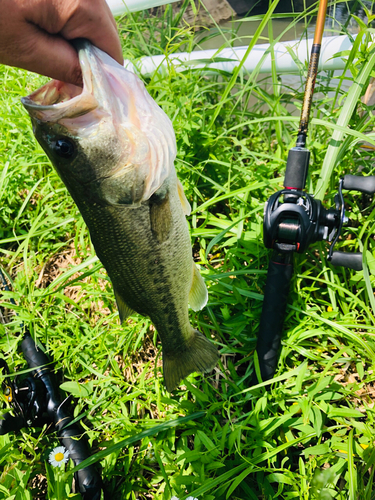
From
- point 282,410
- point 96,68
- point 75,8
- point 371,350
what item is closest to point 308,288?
point 371,350

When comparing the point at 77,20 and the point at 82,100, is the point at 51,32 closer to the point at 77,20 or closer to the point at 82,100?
the point at 77,20

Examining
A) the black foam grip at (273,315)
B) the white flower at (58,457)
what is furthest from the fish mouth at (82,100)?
the white flower at (58,457)

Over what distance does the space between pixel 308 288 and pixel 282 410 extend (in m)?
0.80

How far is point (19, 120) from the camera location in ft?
11.5

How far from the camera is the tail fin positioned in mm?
1903

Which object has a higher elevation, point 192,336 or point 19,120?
point 19,120

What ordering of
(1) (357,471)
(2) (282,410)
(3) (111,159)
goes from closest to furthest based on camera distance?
1. (3) (111,159)
2. (1) (357,471)
3. (2) (282,410)

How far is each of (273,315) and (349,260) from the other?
22.1 inches

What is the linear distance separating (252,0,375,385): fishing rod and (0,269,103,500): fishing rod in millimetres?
1268

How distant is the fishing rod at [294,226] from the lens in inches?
72.4

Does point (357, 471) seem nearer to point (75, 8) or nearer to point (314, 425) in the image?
point (314, 425)

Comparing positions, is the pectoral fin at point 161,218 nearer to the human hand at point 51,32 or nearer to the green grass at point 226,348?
the human hand at point 51,32

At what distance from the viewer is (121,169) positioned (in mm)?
1414

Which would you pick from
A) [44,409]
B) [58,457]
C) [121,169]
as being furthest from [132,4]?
[58,457]
